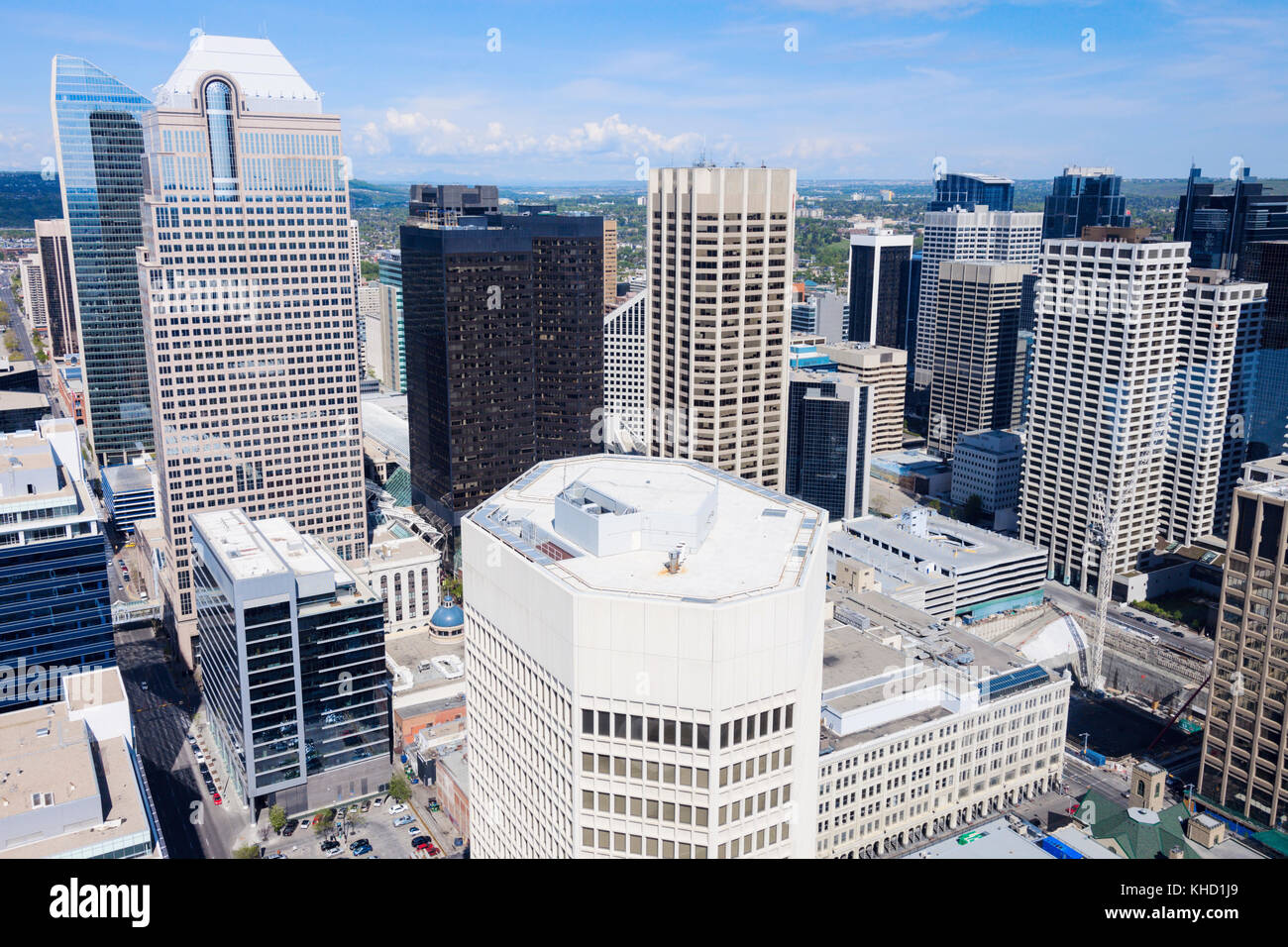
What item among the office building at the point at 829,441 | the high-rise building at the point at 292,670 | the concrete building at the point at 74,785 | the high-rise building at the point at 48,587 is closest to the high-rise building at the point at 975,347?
the office building at the point at 829,441

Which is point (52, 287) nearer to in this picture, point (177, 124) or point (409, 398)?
point (409, 398)

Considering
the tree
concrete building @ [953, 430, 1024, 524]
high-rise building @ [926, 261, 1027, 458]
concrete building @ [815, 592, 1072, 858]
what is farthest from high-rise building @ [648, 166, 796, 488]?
high-rise building @ [926, 261, 1027, 458]

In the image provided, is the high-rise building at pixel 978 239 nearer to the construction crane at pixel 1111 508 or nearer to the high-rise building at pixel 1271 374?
the high-rise building at pixel 1271 374

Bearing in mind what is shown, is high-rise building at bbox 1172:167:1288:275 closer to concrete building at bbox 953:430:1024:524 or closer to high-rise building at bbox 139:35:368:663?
concrete building at bbox 953:430:1024:524

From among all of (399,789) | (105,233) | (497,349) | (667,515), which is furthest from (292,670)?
(105,233)

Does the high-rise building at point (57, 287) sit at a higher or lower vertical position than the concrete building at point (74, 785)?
higher

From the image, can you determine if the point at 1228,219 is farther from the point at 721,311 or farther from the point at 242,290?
the point at 242,290
